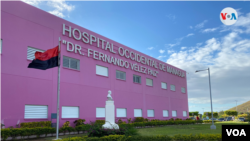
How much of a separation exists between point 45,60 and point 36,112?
4703 millimetres

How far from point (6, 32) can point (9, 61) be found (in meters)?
2.08

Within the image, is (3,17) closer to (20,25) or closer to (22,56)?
(20,25)

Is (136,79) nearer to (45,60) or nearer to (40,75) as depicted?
(40,75)

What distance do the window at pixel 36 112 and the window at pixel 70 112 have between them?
1.67m

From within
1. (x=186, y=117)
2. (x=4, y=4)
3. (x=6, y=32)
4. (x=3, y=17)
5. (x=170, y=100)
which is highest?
(x=4, y=4)

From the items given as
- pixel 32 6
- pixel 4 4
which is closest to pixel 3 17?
pixel 4 4

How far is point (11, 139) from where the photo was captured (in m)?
14.0

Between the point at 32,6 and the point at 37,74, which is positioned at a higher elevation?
the point at 32,6

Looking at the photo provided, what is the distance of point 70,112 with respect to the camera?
1892 cm

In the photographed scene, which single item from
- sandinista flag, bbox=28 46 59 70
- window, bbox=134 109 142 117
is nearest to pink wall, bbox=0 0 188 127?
window, bbox=134 109 142 117

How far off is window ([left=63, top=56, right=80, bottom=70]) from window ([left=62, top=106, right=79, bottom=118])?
363cm

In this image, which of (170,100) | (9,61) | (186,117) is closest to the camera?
(9,61)

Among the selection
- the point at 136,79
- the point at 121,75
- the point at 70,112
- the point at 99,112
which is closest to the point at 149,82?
the point at 136,79

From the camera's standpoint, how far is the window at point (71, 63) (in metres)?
19.3
